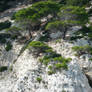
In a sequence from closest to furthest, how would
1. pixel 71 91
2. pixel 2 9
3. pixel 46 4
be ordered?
pixel 71 91 → pixel 46 4 → pixel 2 9

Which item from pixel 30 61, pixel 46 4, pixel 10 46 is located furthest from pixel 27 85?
pixel 46 4

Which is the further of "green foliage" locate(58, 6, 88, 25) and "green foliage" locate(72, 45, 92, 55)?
"green foliage" locate(58, 6, 88, 25)

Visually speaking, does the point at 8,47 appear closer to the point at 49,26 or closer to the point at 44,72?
the point at 49,26

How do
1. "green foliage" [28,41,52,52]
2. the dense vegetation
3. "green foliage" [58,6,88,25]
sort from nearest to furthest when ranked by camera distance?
1. the dense vegetation
2. "green foliage" [28,41,52,52]
3. "green foliage" [58,6,88,25]

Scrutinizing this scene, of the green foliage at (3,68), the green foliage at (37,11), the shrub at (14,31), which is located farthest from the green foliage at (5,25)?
the green foliage at (3,68)

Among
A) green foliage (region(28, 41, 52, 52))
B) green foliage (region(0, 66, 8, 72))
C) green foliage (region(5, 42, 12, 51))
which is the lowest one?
green foliage (region(0, 66, 8, 72))

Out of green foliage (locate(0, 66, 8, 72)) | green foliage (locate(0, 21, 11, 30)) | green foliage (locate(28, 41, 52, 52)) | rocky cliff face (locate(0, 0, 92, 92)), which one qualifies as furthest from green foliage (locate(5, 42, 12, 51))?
green foliage (locate(28, 41, 52, 52))

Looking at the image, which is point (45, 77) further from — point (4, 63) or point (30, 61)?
point (4, 63)

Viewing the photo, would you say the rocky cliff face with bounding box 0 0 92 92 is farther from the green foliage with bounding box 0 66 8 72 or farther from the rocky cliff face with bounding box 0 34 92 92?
the green foliage with bounding box 0 66 8 72

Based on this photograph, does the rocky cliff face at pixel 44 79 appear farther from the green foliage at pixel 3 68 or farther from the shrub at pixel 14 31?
the shrub at pixel 14 31
